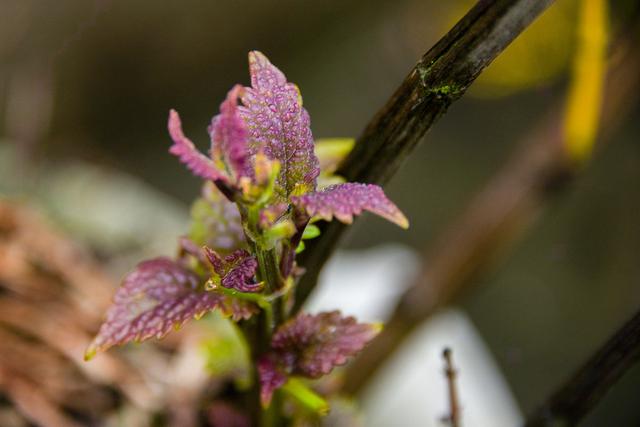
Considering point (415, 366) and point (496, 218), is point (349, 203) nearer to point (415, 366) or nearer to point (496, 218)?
point (496, 218)

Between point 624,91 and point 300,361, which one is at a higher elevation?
point 624,91

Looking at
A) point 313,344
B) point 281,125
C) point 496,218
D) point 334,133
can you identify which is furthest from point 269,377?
point 334,133

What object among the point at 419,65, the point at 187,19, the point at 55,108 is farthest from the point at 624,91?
the point at 55,108

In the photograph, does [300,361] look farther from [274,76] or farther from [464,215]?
[464,215]

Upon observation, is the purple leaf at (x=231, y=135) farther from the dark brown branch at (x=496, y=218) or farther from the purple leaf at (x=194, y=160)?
the dark brown branch at (x=496, y=218)

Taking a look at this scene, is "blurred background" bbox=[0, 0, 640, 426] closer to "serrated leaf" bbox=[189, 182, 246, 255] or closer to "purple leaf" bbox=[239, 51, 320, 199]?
"serrated leaf" bbox=[189, 182, 246, 255]

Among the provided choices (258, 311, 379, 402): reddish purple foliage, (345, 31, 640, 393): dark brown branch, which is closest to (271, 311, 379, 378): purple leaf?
(258, 311, 379, 402): reddish purple foliage
